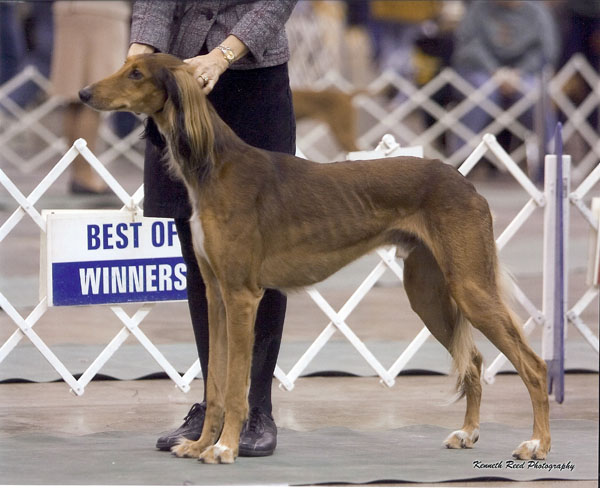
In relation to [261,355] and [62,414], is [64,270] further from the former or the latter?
[261,355]

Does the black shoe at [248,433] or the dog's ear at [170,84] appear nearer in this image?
the dog's ear at [170,84]

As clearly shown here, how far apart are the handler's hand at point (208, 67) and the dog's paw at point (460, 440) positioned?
1483mm

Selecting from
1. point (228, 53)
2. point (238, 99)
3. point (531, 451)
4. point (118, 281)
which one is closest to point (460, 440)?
point (531, 451)

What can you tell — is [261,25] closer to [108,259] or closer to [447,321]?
[447,321]

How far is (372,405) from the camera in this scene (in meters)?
4.95

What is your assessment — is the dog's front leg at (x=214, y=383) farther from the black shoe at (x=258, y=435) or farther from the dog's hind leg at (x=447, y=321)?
the dog's hind leg at (x=447, y=321)

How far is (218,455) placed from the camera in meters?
3.87

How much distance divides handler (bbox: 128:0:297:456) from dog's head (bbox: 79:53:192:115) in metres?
0.27

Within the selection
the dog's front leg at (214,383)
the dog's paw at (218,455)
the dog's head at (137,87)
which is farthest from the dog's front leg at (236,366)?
the dog's head at (137,87)

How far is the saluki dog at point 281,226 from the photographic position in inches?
147

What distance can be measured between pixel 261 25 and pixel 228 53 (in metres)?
0.17

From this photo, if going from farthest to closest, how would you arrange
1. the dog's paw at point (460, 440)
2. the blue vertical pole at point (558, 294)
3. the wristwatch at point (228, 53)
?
1. the blue vertical pole at point (558, 294)
2. the dog's paw at point (460, 440)
3. the wristwatch at point (228, 53)

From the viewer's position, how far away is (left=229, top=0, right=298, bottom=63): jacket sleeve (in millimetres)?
3957

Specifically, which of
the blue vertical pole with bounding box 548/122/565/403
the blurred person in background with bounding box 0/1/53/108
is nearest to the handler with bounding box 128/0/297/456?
the blue vertical pole with bounding box 548/122/565/403
